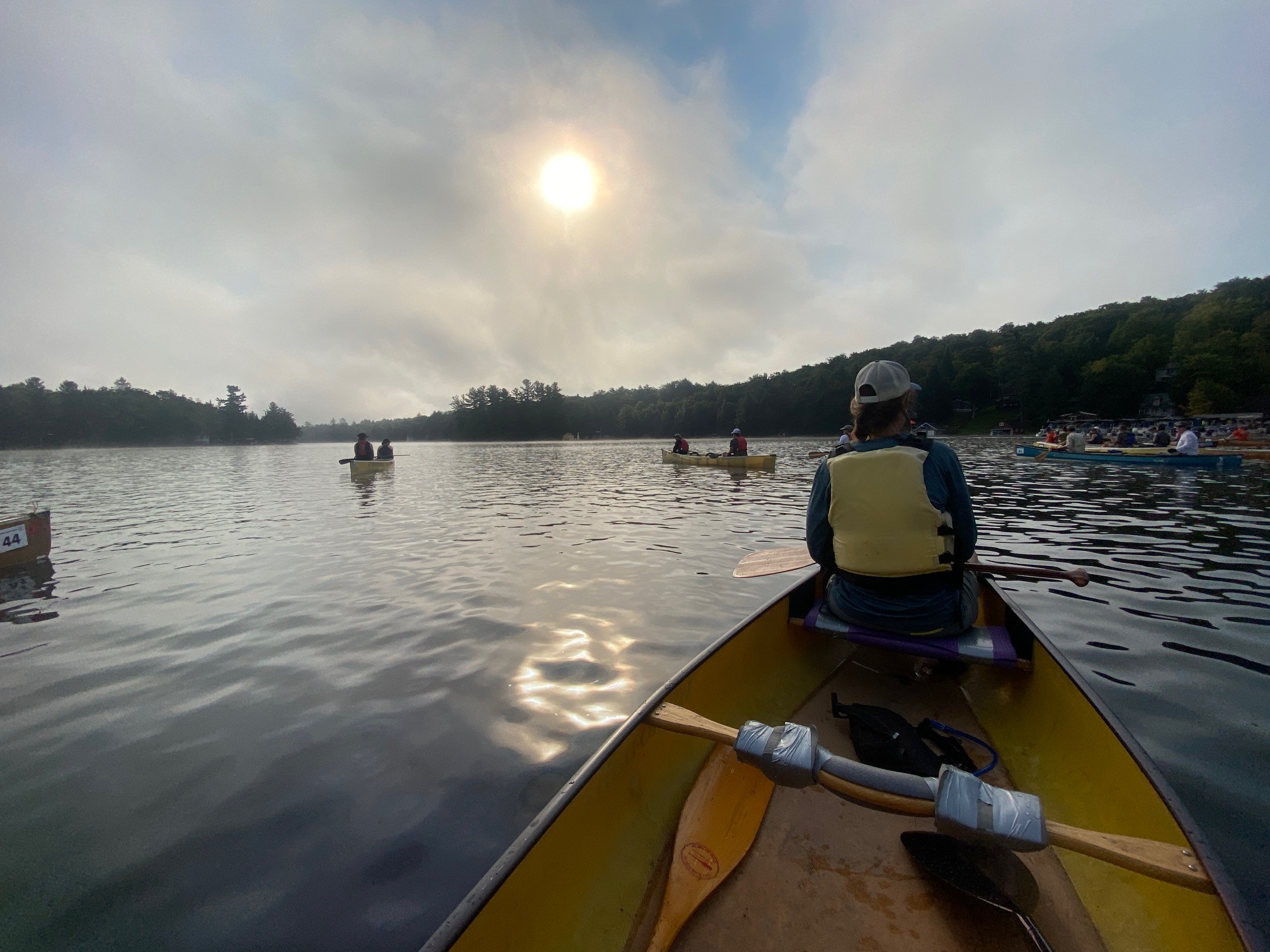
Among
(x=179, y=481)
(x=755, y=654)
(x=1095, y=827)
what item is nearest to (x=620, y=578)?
(x=755, y=654)

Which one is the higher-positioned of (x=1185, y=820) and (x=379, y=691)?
(x=1185, y=820)

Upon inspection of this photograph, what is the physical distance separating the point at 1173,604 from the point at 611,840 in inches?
318

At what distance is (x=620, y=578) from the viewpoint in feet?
28.3

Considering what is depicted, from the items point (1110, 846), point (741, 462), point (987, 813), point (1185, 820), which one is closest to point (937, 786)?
point (987, 813)

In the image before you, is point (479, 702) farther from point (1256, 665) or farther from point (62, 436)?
point (62, 436)

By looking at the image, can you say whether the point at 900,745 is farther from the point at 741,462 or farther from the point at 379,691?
the point at 741,462

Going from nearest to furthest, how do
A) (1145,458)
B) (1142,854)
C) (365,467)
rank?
(1142,854), (1145,458), (365,467)

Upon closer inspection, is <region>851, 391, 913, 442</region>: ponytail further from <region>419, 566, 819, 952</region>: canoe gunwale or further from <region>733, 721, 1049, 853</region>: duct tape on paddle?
<region>733, 721, 1049, 853</region>: duct tape on paddle

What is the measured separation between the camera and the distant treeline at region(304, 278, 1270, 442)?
76.1m

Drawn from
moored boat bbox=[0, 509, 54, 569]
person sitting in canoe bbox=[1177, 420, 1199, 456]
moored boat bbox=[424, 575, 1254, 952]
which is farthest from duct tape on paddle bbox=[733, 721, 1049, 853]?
person sitting in canoe bbox=[1177, 420, 1199, 456]

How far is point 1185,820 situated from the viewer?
1916 millimetres

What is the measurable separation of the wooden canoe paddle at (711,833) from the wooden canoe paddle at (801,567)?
89.6 inches

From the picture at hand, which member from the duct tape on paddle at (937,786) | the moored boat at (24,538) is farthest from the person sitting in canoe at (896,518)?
the moored boat at (24,538)

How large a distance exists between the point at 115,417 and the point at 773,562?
174 meters
